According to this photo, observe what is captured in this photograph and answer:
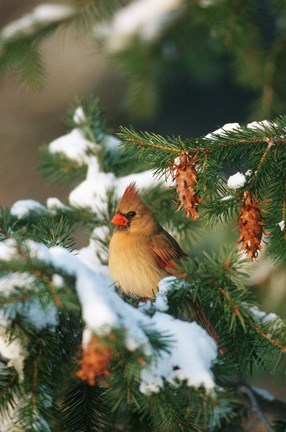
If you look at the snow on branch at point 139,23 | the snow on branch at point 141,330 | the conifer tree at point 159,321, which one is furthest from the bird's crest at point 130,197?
the snow on branch at point 139,23

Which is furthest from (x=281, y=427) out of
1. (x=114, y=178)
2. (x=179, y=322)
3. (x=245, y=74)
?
(x=245, y=74)

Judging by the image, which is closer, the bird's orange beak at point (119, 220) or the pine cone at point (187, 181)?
the pine cone at point (187, 181)

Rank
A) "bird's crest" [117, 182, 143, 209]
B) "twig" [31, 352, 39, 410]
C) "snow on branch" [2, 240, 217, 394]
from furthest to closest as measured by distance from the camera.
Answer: "bird's crest" [117, 182, 143, 209]
"twig" [31, 352, 39, 410]
"snow on branch" [2, 240, 217, 394]

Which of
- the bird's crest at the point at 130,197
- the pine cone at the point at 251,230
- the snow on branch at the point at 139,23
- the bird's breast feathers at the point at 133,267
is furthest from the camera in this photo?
the snow on branch at the point at 139,23

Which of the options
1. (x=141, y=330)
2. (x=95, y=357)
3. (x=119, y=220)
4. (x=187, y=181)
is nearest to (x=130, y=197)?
(x=119, y=220)

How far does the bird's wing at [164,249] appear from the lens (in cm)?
341

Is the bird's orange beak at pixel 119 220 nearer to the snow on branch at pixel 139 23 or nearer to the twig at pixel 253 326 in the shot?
the twig at pixel 253 326

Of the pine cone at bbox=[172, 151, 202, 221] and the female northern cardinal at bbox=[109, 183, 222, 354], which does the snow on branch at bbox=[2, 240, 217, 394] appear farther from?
the female northern cardinal at bbox=[109, 183, 222, 354]

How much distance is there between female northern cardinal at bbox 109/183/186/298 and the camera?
3350 mm

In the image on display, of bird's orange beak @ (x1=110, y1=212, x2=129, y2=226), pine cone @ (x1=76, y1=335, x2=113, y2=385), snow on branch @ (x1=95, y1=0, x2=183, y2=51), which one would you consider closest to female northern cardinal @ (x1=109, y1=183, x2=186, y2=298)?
bird's orange beak @ (x1=110, y1=212, x2=129, y2=226)

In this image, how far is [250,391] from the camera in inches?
118

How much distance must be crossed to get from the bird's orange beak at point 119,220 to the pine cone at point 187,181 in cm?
116

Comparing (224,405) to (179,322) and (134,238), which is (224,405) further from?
(134,238)

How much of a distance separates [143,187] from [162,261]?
380mm
